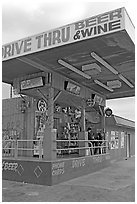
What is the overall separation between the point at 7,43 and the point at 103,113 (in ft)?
27.6

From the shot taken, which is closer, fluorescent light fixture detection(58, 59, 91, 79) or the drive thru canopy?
the drive thru canopy

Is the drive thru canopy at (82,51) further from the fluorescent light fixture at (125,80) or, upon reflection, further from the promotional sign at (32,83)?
the promotional sign at (32,83)

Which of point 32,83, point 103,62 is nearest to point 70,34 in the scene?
point 103,62

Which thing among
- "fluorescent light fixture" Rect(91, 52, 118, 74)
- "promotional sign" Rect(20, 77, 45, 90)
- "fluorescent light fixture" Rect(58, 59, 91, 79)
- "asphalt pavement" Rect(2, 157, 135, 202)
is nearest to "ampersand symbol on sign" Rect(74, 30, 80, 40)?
"fluorescent light fixture" Rect(91, 52, 118, 74)

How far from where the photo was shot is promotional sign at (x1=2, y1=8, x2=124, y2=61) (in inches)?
264

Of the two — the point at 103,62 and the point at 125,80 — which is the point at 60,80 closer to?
the point at 103,62

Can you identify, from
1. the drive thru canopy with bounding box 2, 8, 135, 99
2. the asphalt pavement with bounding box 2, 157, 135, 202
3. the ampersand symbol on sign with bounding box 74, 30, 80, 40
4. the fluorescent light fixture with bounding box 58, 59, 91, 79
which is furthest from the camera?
the fluorescent light fixture with bounding box 58, 59, 91, 79

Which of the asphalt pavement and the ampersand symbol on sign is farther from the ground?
the ampersand symbol on sign

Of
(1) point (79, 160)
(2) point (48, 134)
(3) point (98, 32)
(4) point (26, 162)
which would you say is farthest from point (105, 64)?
(4) point (26, 162)

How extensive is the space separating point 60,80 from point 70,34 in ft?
10.9

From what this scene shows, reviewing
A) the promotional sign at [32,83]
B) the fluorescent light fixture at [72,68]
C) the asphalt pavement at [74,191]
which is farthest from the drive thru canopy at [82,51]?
the asphalt pavement at [74,191]

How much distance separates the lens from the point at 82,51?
324 inches

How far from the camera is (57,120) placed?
48.3ft

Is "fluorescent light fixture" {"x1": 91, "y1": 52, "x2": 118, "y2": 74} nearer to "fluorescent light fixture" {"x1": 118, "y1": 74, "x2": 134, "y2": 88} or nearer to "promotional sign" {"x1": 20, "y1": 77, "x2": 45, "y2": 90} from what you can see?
"fluorescent light fixture" {"x1": 118, "y1": 74, "x2": 134, "y2": 88}
